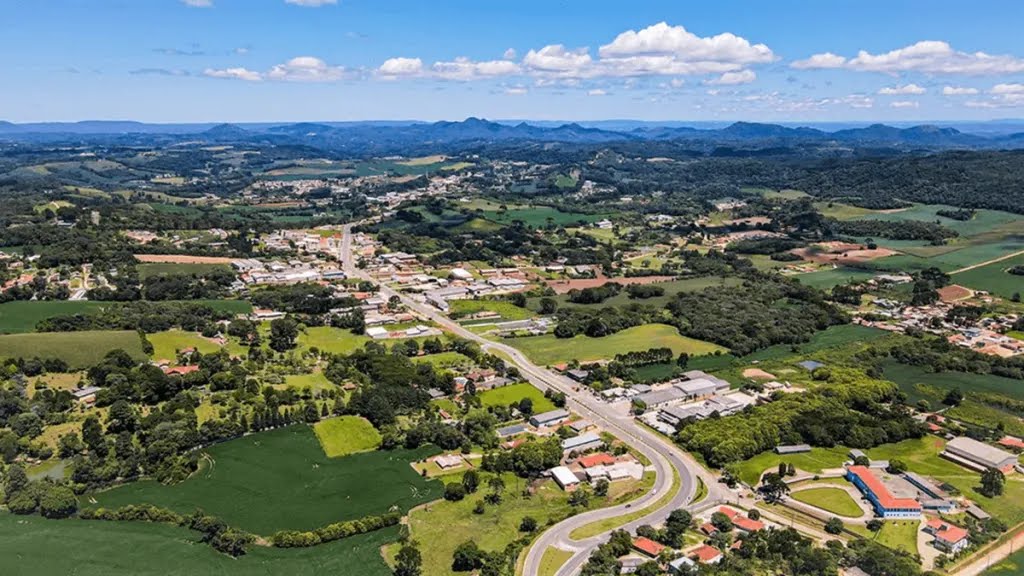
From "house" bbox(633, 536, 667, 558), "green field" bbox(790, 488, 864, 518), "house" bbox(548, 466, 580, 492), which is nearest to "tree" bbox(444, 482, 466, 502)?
"house" bbox(548, 466, 580, 492)

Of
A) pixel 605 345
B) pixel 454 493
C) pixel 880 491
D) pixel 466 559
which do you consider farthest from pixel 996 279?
pixel 466 559

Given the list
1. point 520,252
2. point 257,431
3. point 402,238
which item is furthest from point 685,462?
point 402,238

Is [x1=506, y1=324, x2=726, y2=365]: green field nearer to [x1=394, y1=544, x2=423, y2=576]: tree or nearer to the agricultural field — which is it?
[x1=394, y1=544, x2=423, y2=576]: tree

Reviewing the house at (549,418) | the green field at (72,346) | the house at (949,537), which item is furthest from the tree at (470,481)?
the green field at (72,346)

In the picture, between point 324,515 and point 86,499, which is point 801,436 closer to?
point 324,515

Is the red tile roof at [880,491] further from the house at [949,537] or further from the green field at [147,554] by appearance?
the green field at [147,554]
